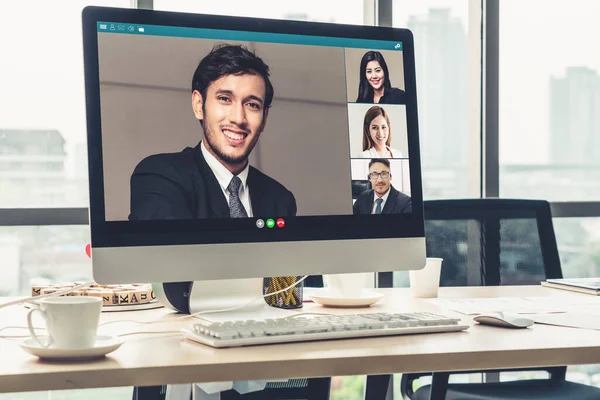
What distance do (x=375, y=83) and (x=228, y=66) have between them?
28 cm

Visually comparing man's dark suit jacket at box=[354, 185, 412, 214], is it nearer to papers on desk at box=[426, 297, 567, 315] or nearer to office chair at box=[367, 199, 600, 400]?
papers on desk at box=[426, 297, 567, 315]

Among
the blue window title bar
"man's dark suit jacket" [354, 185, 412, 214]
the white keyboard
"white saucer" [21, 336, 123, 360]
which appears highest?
the blue window title bar

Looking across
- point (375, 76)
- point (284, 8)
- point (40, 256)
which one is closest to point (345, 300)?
point (375, 76)

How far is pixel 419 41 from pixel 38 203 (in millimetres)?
1643

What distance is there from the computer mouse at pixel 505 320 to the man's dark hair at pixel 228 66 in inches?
20.4

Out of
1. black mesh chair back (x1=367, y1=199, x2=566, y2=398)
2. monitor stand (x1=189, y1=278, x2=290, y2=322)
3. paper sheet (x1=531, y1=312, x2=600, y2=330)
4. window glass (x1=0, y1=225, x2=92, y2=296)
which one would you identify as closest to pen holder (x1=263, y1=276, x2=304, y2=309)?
monitor stand (x1=189, y1=278, x2=290, y2=322)

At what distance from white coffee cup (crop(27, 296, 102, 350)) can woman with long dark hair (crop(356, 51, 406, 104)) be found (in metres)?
0.65

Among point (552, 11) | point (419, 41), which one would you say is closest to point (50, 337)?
point (419, 41)

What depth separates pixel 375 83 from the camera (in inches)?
54.4

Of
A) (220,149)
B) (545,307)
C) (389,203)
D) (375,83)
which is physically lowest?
(545,307)

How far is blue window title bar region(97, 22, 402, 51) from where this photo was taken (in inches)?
48.1

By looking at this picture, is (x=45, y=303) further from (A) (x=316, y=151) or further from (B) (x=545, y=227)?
(B) (x=545, y=227)

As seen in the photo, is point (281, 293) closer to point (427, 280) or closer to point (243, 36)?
point (427, 280)

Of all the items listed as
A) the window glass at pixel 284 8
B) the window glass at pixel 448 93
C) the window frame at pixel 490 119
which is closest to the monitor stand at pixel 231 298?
the window glass at pixel 284 8
